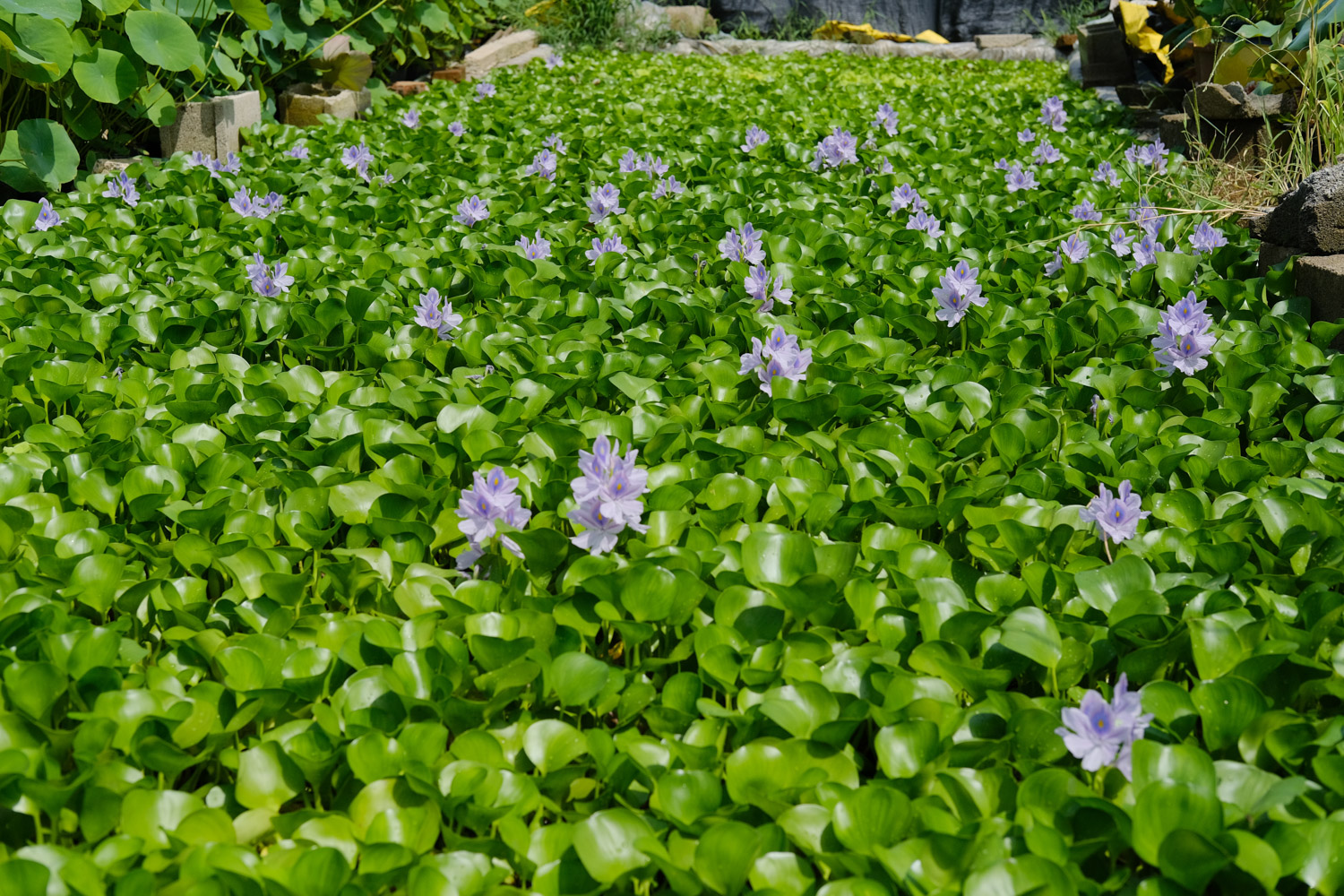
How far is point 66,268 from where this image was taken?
11.7ft

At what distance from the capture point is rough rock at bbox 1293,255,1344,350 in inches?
117

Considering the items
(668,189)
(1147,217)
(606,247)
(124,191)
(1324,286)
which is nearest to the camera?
(1324,286)

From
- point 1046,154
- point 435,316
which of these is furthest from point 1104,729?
point 1046,154

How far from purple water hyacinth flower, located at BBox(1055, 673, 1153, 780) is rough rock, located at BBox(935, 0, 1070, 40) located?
14.6m

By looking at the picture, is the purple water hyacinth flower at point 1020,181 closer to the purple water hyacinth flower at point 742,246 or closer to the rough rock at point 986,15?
the purple water hyacinth flower at point 742,246

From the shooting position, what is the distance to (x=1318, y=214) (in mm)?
3135

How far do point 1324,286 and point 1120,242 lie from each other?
67cm

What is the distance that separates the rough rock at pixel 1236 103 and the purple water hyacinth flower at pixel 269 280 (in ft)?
13.4

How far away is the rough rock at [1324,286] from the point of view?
2.98m

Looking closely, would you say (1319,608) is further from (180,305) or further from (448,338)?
(180,305)

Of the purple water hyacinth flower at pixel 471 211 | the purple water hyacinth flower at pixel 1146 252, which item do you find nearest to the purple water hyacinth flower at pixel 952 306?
the purple water hyacinth flower at pixel 1146 252

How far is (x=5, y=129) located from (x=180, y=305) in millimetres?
2362

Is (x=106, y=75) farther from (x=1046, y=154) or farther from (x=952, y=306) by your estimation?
(x=1046, y=154)

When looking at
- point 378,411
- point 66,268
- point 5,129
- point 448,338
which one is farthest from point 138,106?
point 378,411
